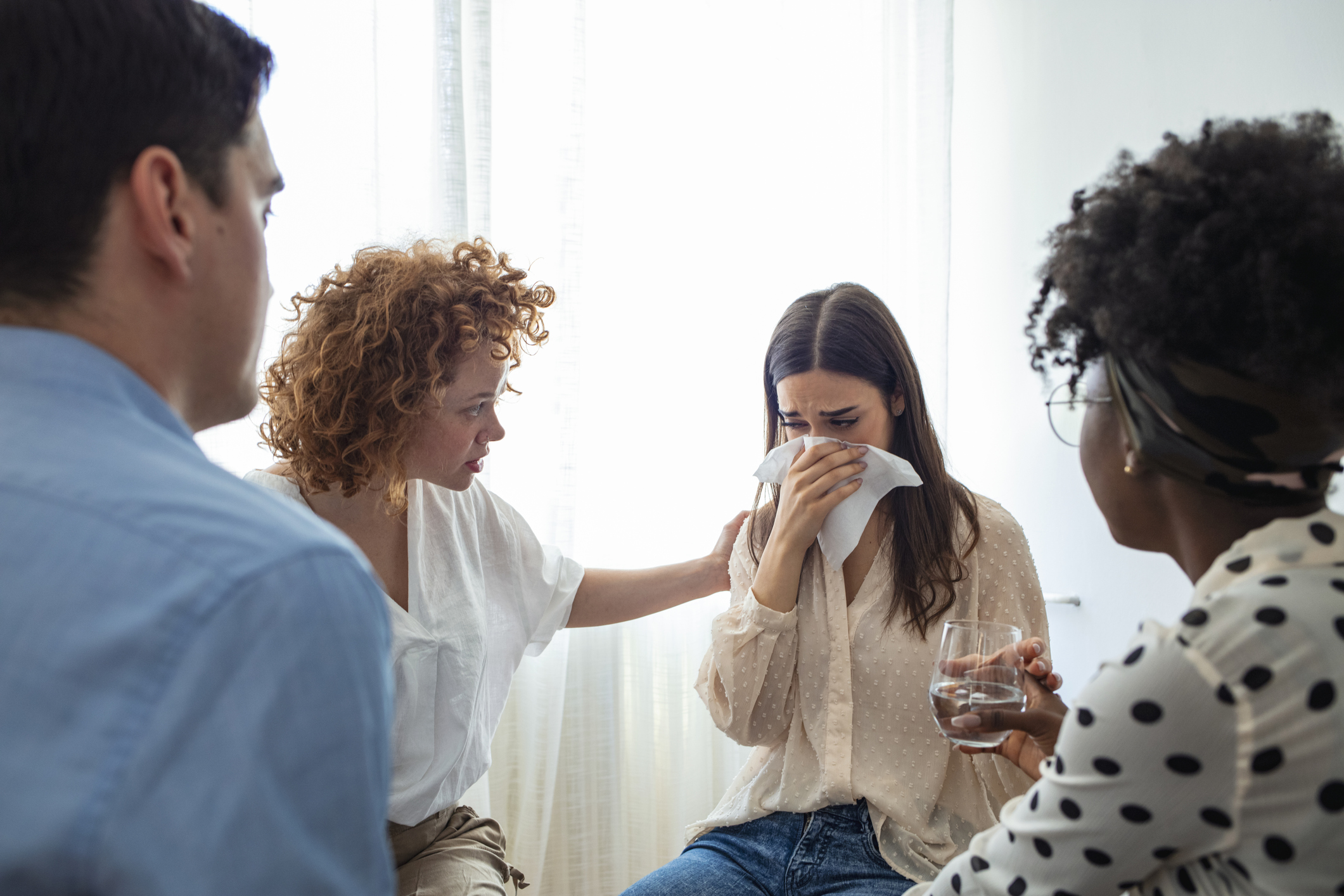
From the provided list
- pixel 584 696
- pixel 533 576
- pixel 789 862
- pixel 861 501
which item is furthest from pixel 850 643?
pixel 584 696

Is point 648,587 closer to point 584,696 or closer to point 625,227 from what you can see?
point 584,696

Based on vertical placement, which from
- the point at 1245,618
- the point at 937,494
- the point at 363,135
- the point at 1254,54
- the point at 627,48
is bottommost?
the point at 937,494

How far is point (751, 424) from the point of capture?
89.7 inches

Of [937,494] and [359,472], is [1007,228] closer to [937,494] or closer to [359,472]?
[937,494]

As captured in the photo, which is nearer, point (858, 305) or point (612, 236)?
point (858, 305)

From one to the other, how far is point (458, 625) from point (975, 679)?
0.84 metres

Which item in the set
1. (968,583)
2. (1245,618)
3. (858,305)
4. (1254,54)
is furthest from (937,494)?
(1254,54)

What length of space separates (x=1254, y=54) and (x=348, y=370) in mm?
1741

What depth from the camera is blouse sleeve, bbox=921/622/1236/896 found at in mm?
641

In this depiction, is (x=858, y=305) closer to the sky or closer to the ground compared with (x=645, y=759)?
closer to the sky

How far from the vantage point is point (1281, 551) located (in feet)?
2.23

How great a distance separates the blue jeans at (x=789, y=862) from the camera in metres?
1.29

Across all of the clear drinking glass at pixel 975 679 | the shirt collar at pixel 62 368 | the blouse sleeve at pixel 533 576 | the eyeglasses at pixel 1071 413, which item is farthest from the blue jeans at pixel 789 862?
the shirt collar at pixel 62 368

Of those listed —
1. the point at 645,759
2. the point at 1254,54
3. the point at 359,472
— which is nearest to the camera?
the point at 359,472
